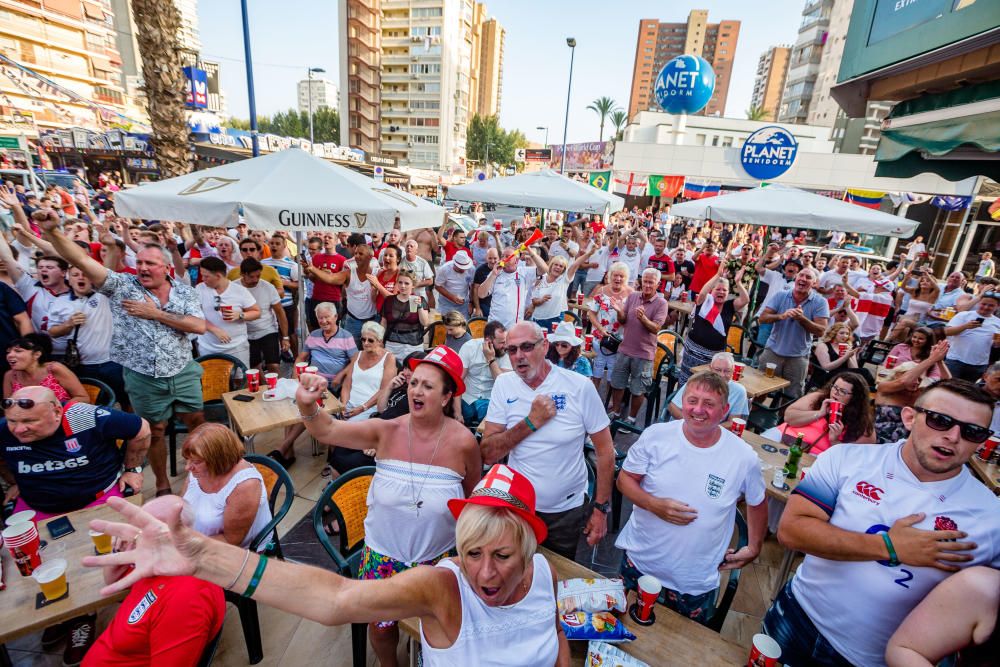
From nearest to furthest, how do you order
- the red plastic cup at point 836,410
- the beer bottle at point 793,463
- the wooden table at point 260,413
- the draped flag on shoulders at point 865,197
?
the beer bottle at point 793,463 < the red plastic cup at point 836,410 < the wooden table at point 260,413 < the draped flag on shoulders at point 865,197

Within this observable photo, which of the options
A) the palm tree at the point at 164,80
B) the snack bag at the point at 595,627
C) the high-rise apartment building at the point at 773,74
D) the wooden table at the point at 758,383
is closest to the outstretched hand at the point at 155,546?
the snack bag at the point at 595,627

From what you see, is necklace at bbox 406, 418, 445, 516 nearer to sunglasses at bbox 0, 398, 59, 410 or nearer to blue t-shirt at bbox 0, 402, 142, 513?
blue t-shirt at bbox 0, 402, 142, 513

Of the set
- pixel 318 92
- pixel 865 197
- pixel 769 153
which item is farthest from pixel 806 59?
pixel 318 92

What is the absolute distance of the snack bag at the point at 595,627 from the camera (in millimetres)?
1987

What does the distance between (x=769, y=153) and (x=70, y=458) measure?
40.2 ft

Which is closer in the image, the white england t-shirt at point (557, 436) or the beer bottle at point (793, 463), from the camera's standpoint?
the white england t-shirt at point (557, 436)

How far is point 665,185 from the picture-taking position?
2764 cm

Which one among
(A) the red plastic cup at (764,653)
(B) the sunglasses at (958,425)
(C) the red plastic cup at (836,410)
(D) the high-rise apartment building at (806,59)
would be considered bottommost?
(A) the red plastic cup at (764,653)

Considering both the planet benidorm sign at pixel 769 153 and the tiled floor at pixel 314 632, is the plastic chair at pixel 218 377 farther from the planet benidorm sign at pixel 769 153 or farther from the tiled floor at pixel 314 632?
the planet benidorm sign at pixel 769 153

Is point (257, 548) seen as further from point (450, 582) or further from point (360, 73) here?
point (360, 73)

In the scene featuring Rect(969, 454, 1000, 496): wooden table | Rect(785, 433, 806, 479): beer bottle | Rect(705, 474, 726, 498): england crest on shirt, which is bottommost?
Rect(969, 454, 1000, 496): wooden table

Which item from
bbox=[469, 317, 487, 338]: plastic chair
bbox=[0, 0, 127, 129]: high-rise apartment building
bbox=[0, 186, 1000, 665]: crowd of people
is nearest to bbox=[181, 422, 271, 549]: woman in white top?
bbox=[0, 186, 1000, 665]: crowd of people

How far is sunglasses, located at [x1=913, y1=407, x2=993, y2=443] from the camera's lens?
1.79 meters

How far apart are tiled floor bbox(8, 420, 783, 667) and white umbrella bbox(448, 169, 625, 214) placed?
594 centimetres
